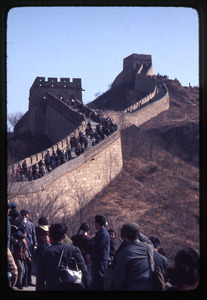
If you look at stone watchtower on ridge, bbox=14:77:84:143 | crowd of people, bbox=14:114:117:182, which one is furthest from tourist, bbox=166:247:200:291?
stone watchtower on ridge, bbox=14:77:84:143

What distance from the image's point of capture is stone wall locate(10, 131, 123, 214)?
20.0 m

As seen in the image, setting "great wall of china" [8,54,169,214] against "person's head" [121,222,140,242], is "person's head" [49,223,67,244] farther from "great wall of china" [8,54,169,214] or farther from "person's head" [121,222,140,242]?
"great wall of china" [8,54,169,214]

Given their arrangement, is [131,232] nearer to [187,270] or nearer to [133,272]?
[133,272]

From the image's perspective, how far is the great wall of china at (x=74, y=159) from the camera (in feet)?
69.6

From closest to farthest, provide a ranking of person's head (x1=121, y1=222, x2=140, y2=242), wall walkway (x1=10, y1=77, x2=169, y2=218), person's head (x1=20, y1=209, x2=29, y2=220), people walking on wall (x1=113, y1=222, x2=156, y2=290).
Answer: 1. people walking on wall (x1=113, y1=222, x2=156, y2=290)
2. person's head (x1=121, y1=222, x2=140, y2=242)
3. person's head (x1=20, y1=209, x2=29, y2=220)
4. wall walkway (x1=10, y1=77, x2=169, y2=218)

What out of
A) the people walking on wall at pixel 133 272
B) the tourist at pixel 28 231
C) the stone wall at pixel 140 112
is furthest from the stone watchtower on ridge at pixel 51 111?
the people walking on wall at pixel 133 272

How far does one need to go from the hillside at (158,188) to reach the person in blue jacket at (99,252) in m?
12.6

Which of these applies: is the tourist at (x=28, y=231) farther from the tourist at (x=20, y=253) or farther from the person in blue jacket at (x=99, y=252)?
the person in blue jacket at (x=99, y=252)

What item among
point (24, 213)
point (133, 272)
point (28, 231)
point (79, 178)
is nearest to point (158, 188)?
point (79, 178)

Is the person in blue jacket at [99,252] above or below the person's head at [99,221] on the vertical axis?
below

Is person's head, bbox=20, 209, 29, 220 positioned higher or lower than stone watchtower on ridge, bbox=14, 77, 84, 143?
lower

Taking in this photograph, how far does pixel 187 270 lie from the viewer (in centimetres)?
394

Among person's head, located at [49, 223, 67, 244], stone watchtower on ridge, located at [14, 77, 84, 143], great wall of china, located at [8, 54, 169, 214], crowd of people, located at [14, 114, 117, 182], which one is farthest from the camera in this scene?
stone watchtower on ridge, located at [14, 77, 84, 143]

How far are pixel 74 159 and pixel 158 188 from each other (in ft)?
31.1
